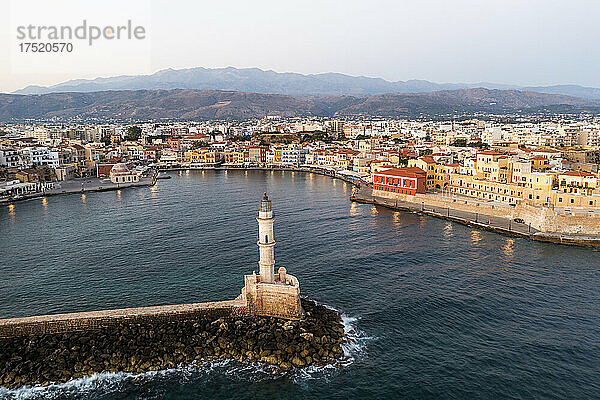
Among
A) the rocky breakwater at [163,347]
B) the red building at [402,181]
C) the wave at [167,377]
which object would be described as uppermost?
the red building at [402,181]

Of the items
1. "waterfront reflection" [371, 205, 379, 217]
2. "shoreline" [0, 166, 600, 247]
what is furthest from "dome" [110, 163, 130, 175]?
"waterfront reflection" [371, 205, 379, 217]

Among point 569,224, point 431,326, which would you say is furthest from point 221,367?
point 569,224

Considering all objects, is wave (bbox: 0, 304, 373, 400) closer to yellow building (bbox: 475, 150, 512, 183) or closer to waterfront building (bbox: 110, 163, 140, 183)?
yellow building (bbox: 475, 150, 512, 183)

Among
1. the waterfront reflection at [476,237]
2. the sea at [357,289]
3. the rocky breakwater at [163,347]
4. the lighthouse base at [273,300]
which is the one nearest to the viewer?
the sea at [357,289]

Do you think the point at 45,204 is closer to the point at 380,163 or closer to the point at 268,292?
the point at 268,292

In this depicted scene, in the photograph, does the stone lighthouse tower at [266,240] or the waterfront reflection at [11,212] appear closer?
the stone lighthouse tower at [266,240]

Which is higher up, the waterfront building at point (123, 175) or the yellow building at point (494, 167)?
the yellow building at point (494, 167)

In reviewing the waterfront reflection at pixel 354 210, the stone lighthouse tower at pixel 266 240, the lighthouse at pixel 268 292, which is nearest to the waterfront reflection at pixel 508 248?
the waterfront reflection at pixel 354 210

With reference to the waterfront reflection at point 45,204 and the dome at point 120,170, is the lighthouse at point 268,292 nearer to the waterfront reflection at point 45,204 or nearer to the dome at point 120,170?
the waterfront reflection at point 45,204
